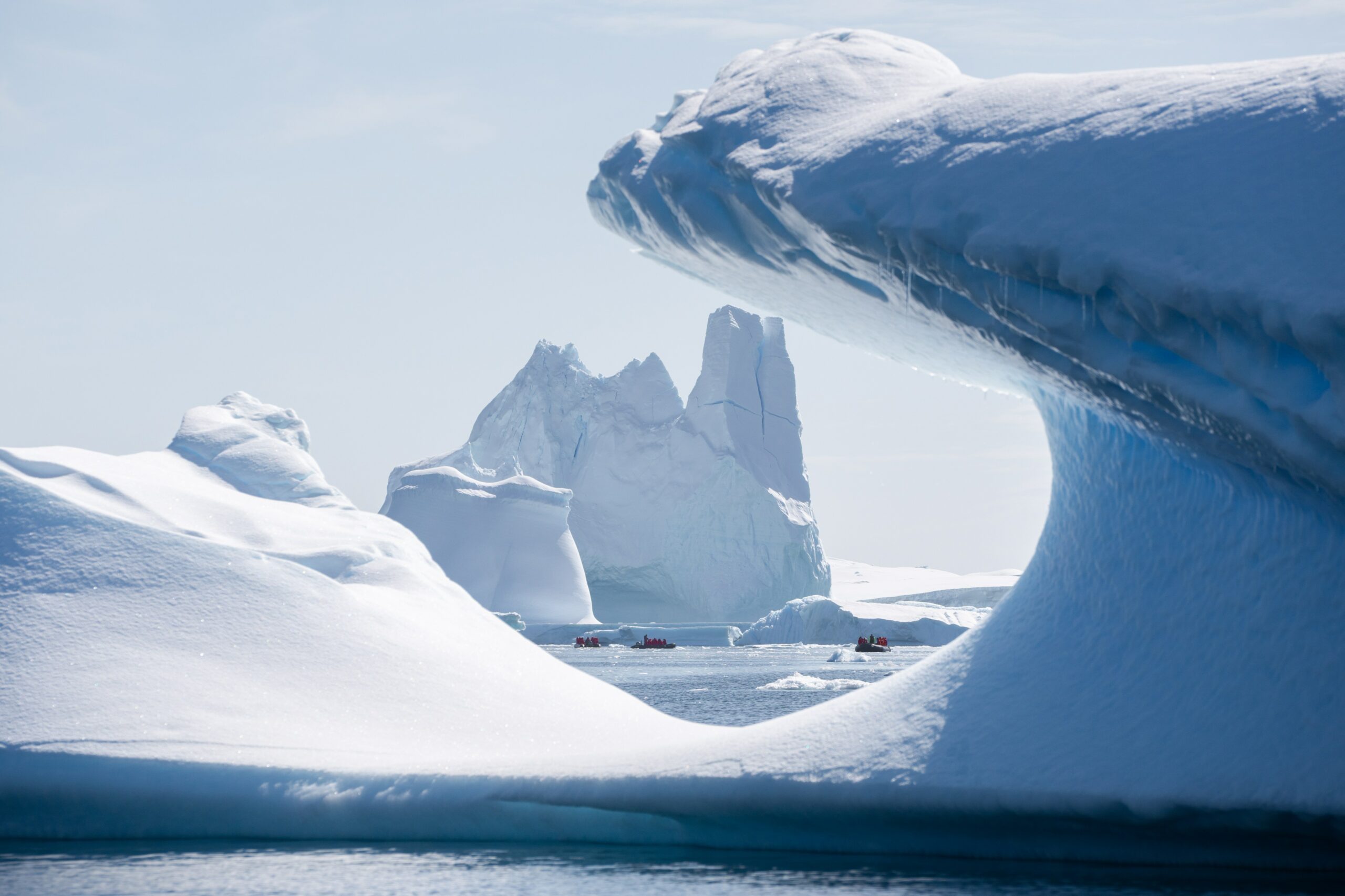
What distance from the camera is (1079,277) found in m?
5.04

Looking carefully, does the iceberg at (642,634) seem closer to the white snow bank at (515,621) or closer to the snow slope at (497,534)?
the white snow bank at (515,621)

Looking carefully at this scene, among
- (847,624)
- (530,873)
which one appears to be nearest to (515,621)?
(847,624)

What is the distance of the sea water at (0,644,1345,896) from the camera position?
17.1 feet

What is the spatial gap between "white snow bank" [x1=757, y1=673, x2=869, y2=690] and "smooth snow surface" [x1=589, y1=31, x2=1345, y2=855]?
1436 cm

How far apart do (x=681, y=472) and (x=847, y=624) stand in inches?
407

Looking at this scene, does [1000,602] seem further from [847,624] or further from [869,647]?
[847,624]

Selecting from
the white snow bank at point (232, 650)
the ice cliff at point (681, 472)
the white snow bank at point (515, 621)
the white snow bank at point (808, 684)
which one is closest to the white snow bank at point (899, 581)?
the ice cliff at point (681, 472)

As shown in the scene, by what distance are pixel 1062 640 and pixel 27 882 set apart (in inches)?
187

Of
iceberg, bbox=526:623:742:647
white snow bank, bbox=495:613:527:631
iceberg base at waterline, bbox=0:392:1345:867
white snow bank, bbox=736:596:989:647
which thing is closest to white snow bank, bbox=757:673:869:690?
iceberg base at waterline, bbox=0:392:1345:867

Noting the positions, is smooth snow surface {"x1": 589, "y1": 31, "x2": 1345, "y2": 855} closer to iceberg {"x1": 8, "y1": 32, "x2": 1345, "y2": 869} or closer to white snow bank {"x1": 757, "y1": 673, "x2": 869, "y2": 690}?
iceberg {"x1": 8, "y1": 32, "x2": 1345, "y2": 869}

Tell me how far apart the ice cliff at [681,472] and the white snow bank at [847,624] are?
15.6 feet

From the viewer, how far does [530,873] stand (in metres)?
5.85

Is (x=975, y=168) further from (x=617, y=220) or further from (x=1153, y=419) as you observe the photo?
(x=617, y=220)

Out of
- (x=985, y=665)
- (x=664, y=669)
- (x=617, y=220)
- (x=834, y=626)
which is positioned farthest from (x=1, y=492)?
(x=834, y=626)
